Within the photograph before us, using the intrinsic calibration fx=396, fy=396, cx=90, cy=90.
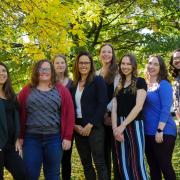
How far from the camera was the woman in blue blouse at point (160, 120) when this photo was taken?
5.32 m

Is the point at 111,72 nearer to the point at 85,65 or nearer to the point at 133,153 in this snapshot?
the point at 85,65

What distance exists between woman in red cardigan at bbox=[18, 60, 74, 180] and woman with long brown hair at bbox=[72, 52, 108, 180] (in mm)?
337

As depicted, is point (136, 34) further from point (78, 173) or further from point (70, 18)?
point (70, 18)

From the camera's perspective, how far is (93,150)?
5.52m

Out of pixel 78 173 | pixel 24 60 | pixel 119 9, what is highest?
pixel 119 9

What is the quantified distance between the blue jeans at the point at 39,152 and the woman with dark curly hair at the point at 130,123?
854mm

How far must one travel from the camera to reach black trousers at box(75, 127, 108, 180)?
551cm

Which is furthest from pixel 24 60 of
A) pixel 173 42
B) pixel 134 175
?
pixel 134 175

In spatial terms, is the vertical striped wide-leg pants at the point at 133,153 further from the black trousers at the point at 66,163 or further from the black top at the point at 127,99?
the black trousers at the point at 66,163

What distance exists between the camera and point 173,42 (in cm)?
1096

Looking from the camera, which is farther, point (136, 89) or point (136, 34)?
point (136, 34)

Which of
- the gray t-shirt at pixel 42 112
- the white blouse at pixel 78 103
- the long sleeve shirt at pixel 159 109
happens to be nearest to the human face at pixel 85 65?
the white blouse at pixel 78 103

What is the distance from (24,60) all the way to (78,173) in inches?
115

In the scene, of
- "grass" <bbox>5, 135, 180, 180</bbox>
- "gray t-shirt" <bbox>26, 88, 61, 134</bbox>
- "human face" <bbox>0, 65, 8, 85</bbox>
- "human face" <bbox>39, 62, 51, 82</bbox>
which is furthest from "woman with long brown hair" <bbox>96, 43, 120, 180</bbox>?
"grass" <bbox>5, 135, 180, 180</bbox>
